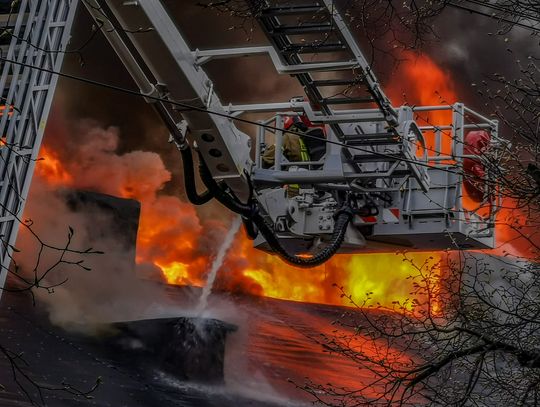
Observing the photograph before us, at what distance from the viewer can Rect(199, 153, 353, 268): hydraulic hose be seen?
374 inches

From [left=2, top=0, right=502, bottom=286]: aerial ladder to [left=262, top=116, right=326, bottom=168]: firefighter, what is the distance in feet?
0.25

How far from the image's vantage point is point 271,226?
1123 cm

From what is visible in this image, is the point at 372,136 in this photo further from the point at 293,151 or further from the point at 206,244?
the point at 206,244

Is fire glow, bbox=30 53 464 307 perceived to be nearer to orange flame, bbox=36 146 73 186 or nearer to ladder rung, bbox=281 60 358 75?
orange flame, bbox=36 146 73 186

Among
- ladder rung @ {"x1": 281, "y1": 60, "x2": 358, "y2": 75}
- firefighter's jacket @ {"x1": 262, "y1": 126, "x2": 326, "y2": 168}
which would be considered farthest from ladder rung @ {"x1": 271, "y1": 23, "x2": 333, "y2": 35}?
firefighter's jacket @ {"x1": 262, "y1": 126, "x2": 326, "y2": 168}

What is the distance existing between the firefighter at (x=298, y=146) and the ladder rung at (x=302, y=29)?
93.3 inches

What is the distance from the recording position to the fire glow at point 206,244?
15203 millimetres

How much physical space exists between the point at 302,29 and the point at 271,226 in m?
3.05

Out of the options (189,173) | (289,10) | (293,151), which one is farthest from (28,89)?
(293,151)

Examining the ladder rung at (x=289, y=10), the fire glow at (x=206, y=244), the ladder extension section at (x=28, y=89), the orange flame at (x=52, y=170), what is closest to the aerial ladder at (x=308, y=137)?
the ladder rung at (x=289, y=10)

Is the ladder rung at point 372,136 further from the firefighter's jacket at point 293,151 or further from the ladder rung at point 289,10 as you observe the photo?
the ladder rung at point 289,10

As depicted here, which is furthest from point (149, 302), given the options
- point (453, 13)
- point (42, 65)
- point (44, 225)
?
point (453, 13)

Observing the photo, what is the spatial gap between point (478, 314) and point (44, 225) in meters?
7.86

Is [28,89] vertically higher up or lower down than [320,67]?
lower down
